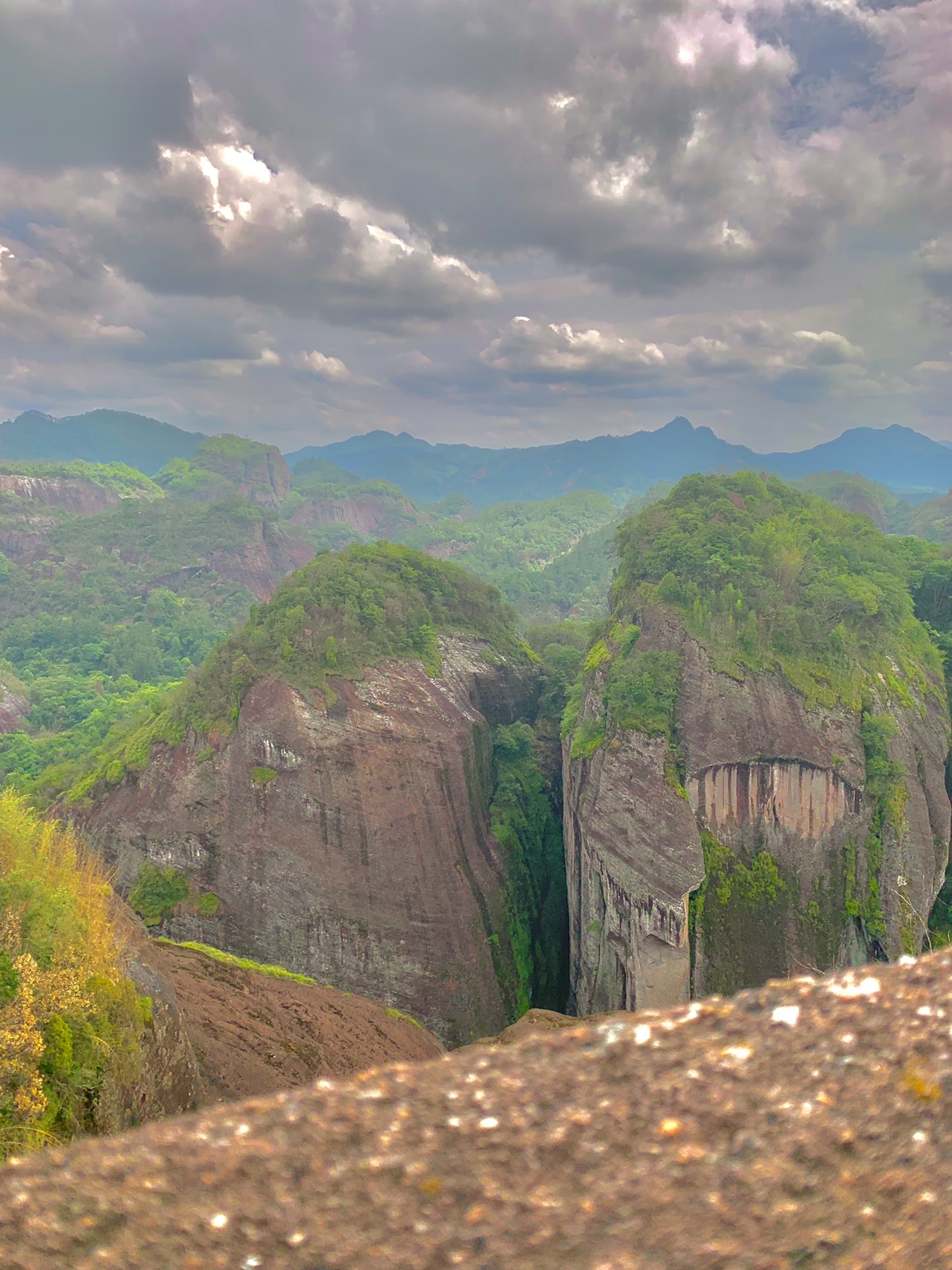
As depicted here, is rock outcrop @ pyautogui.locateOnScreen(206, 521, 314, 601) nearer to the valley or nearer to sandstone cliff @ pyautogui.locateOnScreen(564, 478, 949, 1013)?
the valley

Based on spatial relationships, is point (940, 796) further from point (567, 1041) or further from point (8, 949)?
point (8, 949)

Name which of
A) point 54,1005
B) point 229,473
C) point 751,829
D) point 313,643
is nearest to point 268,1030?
point 54,1005

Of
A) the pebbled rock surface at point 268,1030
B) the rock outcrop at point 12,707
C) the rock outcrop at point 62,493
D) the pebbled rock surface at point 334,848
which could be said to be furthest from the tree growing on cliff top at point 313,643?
the rock outcrop at point 62,493

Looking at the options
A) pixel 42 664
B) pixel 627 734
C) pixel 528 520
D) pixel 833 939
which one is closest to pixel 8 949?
pixel 627 734

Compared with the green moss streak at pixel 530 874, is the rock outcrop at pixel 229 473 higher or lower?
higher

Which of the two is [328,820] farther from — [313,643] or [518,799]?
[518,799]

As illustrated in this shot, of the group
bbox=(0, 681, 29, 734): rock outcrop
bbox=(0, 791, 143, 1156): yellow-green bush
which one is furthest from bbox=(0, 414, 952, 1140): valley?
bbox=(0, 681, 29, 734): rock outcrop

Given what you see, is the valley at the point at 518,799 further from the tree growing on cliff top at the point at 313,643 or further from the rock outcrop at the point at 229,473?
the rock outcrop at the point at 229,473
